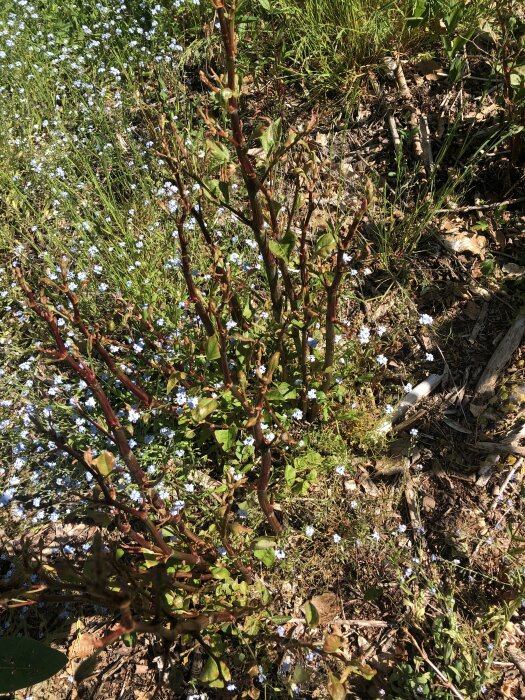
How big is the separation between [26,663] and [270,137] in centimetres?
207

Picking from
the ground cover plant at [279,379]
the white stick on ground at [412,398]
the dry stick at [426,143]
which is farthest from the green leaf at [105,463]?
the dry stick at [426,143]

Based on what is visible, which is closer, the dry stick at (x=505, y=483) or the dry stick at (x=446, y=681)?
the dry stick at (x=446, y=681)

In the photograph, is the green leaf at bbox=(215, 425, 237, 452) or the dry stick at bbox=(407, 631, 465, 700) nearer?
the dry stick at bbox=(407, 631, 465, 700)

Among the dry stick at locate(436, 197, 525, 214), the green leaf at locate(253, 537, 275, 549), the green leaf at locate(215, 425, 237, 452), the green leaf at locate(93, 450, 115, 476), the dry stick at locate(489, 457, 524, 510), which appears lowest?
the dry stick at locate(489, 457, 524, 510)

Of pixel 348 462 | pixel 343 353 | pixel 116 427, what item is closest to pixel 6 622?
pixel 116 427

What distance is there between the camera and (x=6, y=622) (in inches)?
105

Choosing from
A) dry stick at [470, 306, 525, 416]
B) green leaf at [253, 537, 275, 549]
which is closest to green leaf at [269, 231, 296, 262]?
green leaf at [253, 537, 275, 549]

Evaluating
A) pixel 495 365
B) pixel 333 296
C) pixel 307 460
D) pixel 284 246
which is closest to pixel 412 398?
pixel 495 365

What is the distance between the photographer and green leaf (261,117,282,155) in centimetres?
181

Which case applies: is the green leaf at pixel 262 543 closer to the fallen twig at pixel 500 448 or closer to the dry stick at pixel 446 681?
the dry stick at pixel 446 681

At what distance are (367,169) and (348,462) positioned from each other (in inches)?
82.4

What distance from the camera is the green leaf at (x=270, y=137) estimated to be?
1.81 m

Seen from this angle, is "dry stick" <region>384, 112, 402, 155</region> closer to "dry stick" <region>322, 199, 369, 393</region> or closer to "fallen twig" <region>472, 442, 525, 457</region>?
"dry stick" <region>322, 199, 369, 393</region>

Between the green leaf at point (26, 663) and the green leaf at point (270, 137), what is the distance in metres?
1.92
